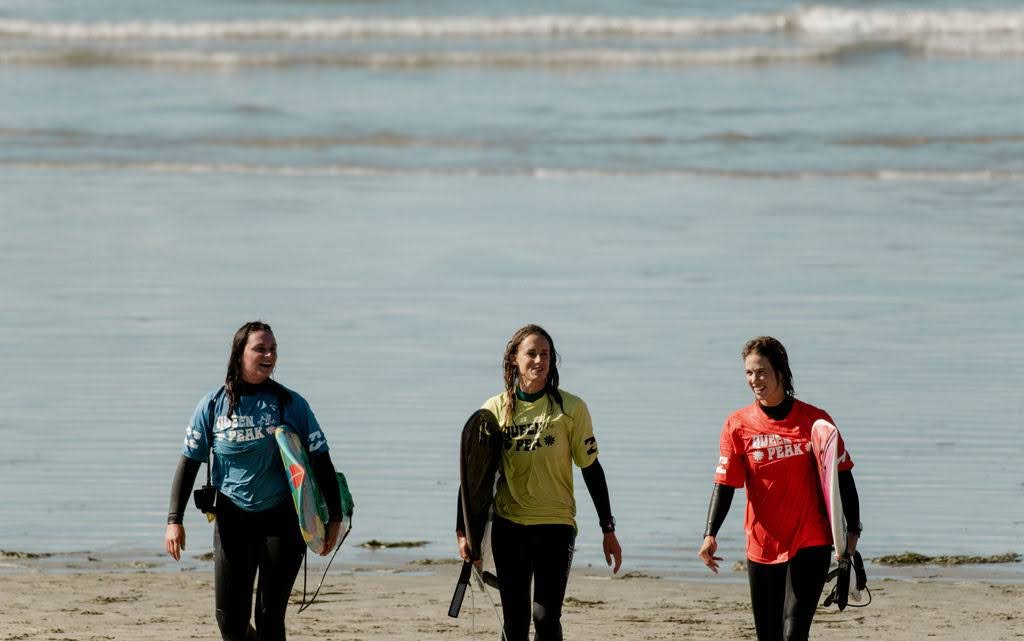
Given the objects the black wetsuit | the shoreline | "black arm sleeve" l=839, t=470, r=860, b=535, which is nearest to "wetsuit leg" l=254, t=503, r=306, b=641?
the black wetsuit

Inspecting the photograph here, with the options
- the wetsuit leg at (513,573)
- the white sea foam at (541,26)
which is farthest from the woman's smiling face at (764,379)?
the white sea foam at (541,26)

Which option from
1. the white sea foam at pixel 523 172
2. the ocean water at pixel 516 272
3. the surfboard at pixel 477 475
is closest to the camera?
the surfboard at pixel 477 475

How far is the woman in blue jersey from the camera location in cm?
696

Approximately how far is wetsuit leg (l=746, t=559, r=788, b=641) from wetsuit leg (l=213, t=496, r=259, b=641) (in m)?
2.04

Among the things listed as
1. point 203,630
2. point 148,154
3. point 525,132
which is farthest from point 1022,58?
point 203,630

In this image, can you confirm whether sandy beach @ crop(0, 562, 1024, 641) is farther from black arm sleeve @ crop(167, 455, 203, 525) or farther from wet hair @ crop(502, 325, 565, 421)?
wet hair @ crop(502, 325, 565, 421)

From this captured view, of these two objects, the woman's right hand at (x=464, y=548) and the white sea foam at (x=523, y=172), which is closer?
the woman's right hand at (x=464, y=548)

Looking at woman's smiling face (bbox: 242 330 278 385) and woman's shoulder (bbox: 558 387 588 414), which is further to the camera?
woman's shoulder (bbox: 558 387 588 414)

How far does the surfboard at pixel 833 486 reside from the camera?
21.6 feet

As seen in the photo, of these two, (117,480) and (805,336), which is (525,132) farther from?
(117,480)

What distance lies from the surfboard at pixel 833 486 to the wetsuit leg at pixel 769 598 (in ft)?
0.72

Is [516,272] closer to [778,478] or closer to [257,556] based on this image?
[257,556]

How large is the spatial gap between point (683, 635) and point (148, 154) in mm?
19023

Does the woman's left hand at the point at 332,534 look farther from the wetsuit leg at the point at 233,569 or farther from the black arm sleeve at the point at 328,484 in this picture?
the wetsuit leg at the point at 233,569
